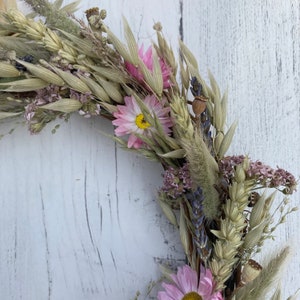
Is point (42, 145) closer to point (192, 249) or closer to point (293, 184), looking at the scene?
point (192, 249)

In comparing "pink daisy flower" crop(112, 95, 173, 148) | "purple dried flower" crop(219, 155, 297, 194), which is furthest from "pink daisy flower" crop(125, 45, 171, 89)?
"purple dried flower" crop(219, 155, 297, 194)

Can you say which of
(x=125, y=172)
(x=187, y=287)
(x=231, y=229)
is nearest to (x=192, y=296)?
(x=187, y=287)

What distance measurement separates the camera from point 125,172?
3.19 ft

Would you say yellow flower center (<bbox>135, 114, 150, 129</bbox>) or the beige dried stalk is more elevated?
yellow flower center (<bbox>135, 114, 150, 129</bbox>)

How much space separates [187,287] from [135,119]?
30 cm

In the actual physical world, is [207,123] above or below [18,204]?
above

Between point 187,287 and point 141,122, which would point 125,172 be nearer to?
point 141,122

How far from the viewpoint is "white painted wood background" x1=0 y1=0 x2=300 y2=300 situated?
0.96 m

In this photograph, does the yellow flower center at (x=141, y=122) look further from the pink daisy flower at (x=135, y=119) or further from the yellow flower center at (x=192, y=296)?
the yellow flower center at (x=192, y=296)

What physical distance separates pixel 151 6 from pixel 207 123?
299 millimetres

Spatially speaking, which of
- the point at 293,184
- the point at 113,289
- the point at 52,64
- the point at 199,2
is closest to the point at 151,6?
the point at 199,2

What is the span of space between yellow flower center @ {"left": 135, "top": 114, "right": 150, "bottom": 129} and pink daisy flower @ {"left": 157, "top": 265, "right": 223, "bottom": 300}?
25 centimetres

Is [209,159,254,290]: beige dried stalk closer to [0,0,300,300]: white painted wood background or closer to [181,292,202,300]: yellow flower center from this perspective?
[181,292,202,300]: yellow flower center

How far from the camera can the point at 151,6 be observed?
1.02 meters
